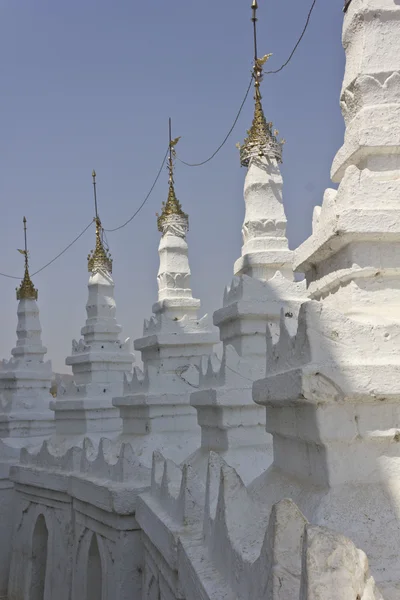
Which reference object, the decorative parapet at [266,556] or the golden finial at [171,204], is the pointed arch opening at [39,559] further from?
the decorative parapet at [266,556]

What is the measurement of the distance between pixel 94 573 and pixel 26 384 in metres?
10.5

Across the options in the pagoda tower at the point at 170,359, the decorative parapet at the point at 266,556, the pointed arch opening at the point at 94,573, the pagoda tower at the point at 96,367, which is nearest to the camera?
the decorative parapet at the point at 266,556

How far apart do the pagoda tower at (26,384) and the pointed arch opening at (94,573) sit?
26.4ft

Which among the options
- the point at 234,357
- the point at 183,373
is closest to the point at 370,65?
the point at 234,357

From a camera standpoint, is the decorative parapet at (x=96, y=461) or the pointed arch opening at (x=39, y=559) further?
the pointed arch opening at (x=39, y=559)

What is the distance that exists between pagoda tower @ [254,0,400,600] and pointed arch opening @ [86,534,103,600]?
718cm

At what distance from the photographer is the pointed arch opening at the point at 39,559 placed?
16438 mm

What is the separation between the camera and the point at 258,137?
11828 mm

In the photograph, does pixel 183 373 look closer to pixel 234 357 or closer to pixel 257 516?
pixel 234 357

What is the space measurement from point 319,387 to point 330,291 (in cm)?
140

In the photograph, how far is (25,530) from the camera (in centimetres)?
1733

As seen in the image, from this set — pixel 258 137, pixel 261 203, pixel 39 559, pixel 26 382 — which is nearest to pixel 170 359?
pixel 261 203

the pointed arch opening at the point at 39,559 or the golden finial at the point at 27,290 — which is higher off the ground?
the golden finial at the point at 27,290

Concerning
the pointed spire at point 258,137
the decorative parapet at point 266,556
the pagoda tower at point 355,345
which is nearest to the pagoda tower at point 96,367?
the pointed spire at point 258,137
